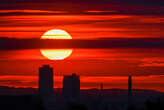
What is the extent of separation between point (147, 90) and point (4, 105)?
11229 cm

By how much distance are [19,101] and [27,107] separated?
190 cm

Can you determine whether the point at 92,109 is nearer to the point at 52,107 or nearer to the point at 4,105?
the point at 52,107

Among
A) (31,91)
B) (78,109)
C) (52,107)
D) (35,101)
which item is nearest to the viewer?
(78,109)

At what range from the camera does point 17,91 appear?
163125mm

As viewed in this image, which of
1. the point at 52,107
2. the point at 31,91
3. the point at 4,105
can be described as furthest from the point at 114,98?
the point at 4,105

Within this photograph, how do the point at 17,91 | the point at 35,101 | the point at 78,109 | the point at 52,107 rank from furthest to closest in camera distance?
the point at 17,91
the point at 52,107
the point at 35,101
the point at 78,109

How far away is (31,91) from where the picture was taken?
189500mm

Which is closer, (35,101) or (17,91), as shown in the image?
(35,101)

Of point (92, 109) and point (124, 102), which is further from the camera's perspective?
point (124, 102)

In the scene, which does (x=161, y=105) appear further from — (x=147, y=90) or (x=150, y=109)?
(x=147, y=90)

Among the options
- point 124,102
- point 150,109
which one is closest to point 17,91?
point 124,102

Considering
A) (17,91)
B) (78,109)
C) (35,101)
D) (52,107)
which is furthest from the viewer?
(17,91)

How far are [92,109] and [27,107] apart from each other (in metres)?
77.3

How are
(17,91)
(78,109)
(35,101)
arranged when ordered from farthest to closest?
1. (17,91)
2. (35,101)
3. (78,109)
